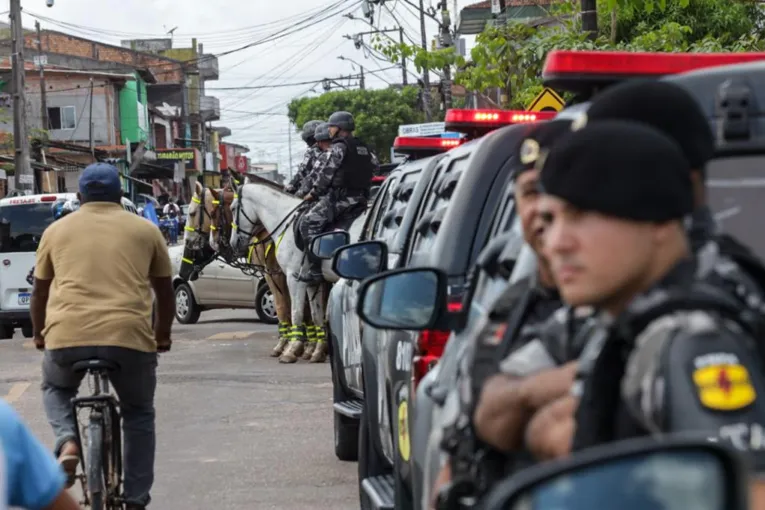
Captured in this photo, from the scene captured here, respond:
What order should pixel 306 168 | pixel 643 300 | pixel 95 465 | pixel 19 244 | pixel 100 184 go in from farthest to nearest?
1. pixel 19 244
2. pixel 306 168
3. pixel 100 184
4. pixel 95 465
5. pixel 643 300

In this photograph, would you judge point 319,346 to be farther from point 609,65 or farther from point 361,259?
point 609,65

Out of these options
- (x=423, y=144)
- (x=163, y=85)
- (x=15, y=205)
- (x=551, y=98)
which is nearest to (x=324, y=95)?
(x=163, y=85)

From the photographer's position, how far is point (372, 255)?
7.29 m

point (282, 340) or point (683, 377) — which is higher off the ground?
point (683, 377)

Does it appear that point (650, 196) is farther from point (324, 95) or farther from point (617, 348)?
point (324, 95)

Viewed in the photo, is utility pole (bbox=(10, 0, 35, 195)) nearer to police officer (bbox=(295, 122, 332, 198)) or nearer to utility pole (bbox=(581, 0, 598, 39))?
police officer (bbox=(295, 122, 332, 198))

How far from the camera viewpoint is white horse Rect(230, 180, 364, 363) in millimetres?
16078

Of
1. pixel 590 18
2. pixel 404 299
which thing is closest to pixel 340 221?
pixel 590 18

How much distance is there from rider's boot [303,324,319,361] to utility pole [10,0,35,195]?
74.1 ft

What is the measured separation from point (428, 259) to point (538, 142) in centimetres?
286

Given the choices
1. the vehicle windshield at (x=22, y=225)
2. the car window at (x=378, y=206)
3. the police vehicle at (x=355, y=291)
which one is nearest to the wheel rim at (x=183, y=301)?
the vehicle windshield at (x=22, y=225)

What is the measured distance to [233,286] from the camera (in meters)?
22.0

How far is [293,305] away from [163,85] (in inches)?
3506

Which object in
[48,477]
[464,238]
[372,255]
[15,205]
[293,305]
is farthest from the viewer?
[15,205]
